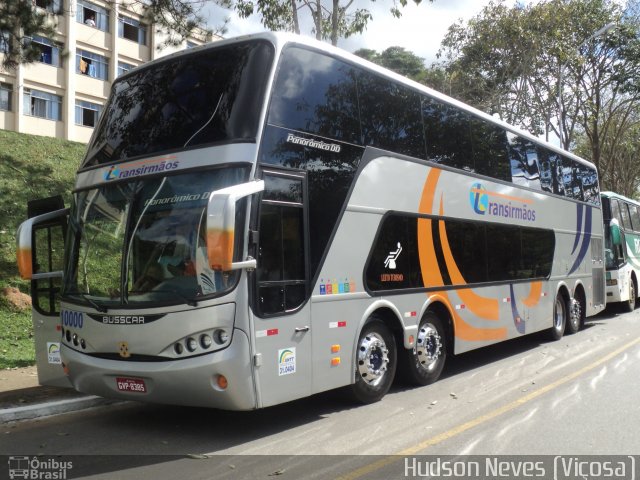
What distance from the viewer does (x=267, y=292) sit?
5.80 meters

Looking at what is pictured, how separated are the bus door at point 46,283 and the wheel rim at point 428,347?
172 inches

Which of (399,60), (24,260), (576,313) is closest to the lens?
(24,260)

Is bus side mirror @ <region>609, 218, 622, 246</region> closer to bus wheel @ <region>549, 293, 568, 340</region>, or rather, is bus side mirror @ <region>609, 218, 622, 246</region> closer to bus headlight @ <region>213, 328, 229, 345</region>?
bus wheel @ <region>549, 293, 568, 340</region>

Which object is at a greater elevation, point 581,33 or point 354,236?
point 581,33

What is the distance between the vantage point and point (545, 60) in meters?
23.9

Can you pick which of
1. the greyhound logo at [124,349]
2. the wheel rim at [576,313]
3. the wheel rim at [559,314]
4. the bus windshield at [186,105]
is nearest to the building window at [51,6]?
the bus windshield at [186,105]

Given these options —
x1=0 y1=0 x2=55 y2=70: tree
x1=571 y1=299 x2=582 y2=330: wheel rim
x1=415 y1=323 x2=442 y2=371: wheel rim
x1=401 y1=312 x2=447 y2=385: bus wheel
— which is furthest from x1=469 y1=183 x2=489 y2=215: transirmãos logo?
x1=0 y1=0 x2=55 y2=70: tree

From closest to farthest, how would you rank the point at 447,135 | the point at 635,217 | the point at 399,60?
the point at 447,135 → the point at 635,217 → the point at 399,60

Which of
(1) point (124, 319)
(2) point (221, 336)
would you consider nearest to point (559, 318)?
(2) point (221, 336)

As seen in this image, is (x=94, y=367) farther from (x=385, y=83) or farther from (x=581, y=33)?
(x=581, y=33)

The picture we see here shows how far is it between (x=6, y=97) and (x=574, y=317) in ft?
101

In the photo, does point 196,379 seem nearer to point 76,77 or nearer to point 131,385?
point 131,385

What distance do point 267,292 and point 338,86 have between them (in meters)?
2.66

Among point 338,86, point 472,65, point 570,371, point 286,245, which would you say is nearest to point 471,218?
point 570,371
